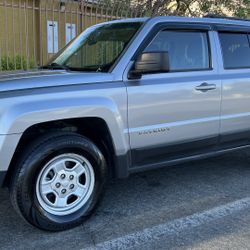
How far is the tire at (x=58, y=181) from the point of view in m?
3.73

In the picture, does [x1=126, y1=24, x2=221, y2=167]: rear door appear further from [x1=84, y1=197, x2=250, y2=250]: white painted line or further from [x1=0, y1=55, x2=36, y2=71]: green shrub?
[x1=0, y1=55, x2=36, y2=71]: green shrub

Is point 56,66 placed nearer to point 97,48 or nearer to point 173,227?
point 97,48

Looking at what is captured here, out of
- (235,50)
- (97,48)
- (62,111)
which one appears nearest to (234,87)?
(235,50)

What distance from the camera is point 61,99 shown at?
3836 mm

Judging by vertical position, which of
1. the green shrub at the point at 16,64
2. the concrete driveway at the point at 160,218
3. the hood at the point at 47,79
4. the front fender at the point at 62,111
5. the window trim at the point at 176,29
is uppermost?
the window trim at the point at 176,29

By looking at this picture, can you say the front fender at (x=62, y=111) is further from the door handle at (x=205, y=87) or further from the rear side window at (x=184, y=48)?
the door handle at (x=205, y=87)

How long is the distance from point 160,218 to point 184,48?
5.96 feet

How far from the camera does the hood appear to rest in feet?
12.3

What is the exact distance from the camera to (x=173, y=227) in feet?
13.5

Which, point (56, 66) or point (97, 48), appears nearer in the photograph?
point (97, 48)

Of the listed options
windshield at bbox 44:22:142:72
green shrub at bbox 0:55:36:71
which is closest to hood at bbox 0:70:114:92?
windshield at bbox 44:22:142:72

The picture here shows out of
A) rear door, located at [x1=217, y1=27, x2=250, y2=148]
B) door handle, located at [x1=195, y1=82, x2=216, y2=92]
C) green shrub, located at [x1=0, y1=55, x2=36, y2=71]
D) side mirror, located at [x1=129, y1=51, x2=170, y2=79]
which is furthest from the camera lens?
green shrub, located at [x1=0, y1=55, x2=36, y2=71]

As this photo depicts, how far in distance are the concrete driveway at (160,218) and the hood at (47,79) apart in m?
1.30

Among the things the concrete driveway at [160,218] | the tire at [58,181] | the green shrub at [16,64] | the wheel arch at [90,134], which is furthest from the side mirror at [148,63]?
the green shrub at [16,64]
